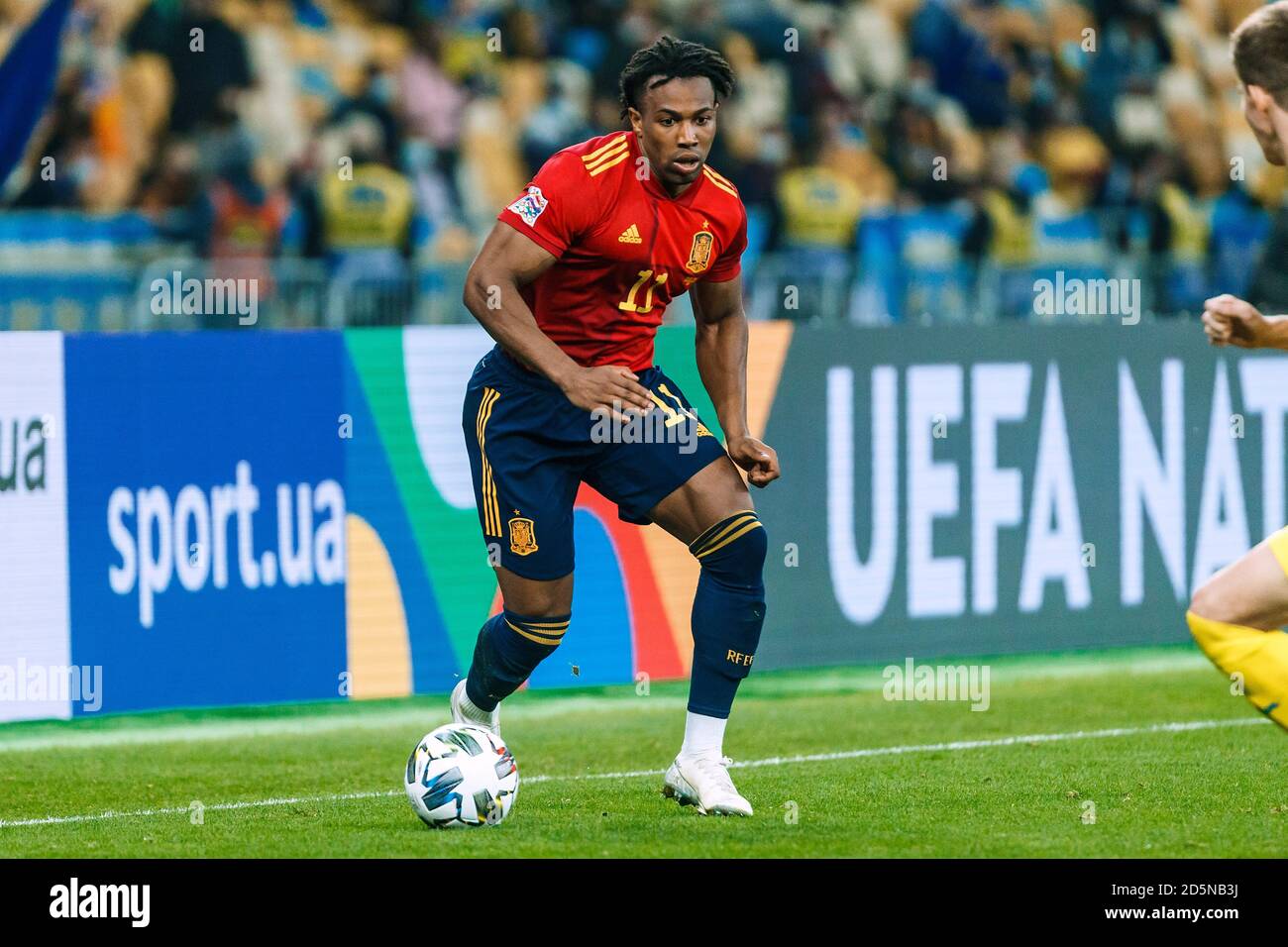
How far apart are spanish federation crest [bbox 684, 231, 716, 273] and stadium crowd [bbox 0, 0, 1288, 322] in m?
5.10

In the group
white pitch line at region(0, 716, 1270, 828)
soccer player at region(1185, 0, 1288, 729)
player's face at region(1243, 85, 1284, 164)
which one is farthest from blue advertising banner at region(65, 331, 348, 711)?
player's face at region(1243, 85, 1284, 164)

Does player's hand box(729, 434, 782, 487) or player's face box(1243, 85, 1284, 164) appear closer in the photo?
player's face box(1243, 85, 1284, 164)

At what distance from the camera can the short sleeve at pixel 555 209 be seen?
6156 mm

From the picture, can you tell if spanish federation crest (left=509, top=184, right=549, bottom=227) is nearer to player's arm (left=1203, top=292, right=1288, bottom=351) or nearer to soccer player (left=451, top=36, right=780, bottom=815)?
soccer player (left=451, top=36, right=780, bottom=815)

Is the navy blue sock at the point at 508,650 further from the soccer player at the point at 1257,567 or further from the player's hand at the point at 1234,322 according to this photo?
the player's hand at the point at 1234,322

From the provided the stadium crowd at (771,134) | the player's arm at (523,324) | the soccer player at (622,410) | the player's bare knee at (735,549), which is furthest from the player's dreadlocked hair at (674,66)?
the stadium crowd at (771,134)

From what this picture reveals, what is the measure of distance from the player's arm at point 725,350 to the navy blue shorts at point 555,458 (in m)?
0.32

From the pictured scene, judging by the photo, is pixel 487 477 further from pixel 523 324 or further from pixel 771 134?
pixel 771 134

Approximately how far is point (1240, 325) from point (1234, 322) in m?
0.02

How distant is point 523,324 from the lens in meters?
6.11

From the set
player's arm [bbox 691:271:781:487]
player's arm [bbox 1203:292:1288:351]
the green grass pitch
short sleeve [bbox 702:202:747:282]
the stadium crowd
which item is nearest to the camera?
player's arm [bbox 1203:292:1288:351]

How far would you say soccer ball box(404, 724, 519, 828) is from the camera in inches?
239

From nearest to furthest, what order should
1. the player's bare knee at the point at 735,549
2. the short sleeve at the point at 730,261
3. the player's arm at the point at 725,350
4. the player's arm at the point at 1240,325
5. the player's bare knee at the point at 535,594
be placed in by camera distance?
1. the player's arm at the point at 1240,325
2. the player's bare knee at the point at 735,549
3. the player's bare knee at the point at 535,594
4. the short sleeve at the point at 730,261
5. the player's arm at the point at 725,350
